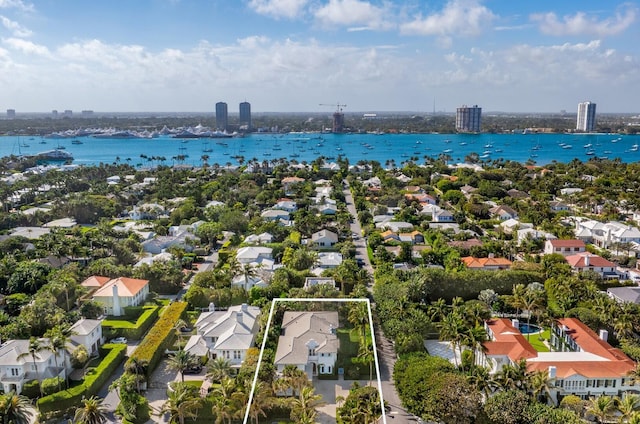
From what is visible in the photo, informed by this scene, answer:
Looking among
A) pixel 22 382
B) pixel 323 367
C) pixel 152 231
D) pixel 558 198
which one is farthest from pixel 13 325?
pixel 558 198

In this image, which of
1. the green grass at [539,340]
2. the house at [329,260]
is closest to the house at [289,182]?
the house at [329,260]

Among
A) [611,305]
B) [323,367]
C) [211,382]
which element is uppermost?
[323,367]

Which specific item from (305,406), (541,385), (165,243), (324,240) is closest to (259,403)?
(305,406)

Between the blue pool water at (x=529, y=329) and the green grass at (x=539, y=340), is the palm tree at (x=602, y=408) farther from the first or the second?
the blue pool water at (x=529, y=329)

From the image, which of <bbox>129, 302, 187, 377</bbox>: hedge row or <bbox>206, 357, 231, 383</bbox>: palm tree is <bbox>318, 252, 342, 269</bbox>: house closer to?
<bbox>129, 302, 187, 377</bbox>: hedge row

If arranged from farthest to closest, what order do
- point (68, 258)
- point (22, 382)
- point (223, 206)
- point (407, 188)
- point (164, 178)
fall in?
1. point (164, 178)
2. point (407, 188)
3. point (223, 206)
4. point (68, 258)
5. point (22, 382)

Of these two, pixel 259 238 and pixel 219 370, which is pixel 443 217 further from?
pixel 219 370

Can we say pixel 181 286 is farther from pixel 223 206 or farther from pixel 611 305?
pixel 611 305
